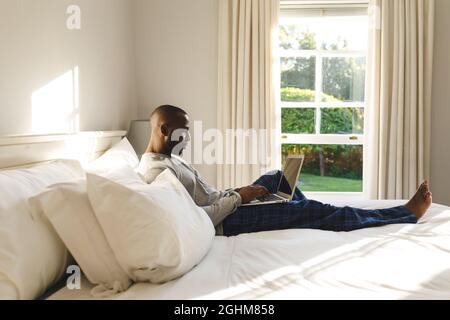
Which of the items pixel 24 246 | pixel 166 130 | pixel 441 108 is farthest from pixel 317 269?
pixel 441 108

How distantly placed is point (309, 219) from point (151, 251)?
93 centimetres

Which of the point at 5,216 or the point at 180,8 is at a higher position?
the point at 180,8

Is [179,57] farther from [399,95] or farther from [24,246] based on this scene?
[24,246]

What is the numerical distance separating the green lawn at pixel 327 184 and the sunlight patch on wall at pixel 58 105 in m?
2.22

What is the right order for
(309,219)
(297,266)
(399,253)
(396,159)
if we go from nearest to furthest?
1. (297,266)
2. (399,253)
3. (309,219)
4. (396,159)

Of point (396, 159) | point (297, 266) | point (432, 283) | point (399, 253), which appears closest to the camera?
point (432, 283)

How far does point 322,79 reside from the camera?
12.6 ft

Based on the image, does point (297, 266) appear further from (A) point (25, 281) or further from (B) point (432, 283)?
(A) point (25, 281)

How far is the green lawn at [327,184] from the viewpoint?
3.96m

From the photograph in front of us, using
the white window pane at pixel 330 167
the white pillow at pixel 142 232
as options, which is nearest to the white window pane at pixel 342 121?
the white window pane at pixel 330 167
